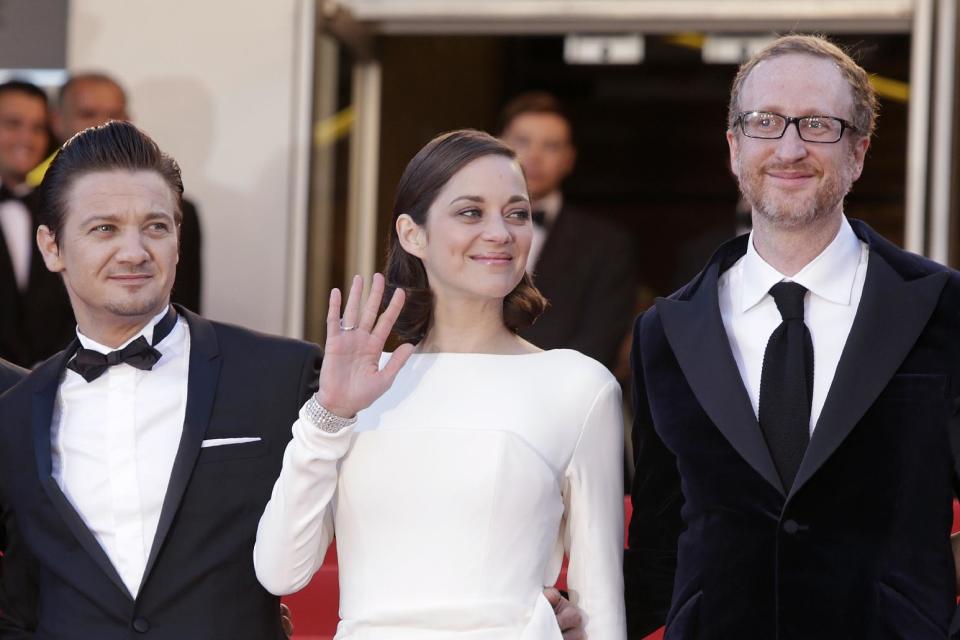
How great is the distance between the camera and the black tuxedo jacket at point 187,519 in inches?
123

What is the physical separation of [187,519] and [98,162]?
816 mm

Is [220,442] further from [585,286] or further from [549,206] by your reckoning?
[549,206]

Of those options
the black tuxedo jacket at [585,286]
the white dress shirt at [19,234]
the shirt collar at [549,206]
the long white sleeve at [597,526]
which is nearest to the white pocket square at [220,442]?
the long white sleeve at [597,526]

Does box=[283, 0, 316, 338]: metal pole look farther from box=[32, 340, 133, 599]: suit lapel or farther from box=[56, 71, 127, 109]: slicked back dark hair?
box=[32, 340, 133, 599]: suit lapel

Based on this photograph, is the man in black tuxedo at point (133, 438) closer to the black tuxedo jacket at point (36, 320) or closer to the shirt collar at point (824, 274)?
the shirt collar at point (824, 274)

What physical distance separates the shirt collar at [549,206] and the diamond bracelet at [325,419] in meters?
2.87

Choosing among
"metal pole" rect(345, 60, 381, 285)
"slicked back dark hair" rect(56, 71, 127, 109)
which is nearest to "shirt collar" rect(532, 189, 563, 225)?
"metal pole" rect(345, 60, 381, 285)

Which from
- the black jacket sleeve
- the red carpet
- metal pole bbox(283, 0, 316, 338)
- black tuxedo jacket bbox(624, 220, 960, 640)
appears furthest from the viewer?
metal pole bbox(283, 0, 316, 338)

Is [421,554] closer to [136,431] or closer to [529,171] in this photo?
[136,431]

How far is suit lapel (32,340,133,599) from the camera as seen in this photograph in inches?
123

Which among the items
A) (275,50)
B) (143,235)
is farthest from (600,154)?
(143,235)

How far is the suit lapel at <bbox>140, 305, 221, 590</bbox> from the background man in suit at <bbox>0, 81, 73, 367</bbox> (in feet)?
7.08

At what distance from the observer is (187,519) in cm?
316

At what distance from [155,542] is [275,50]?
333 centimetres
